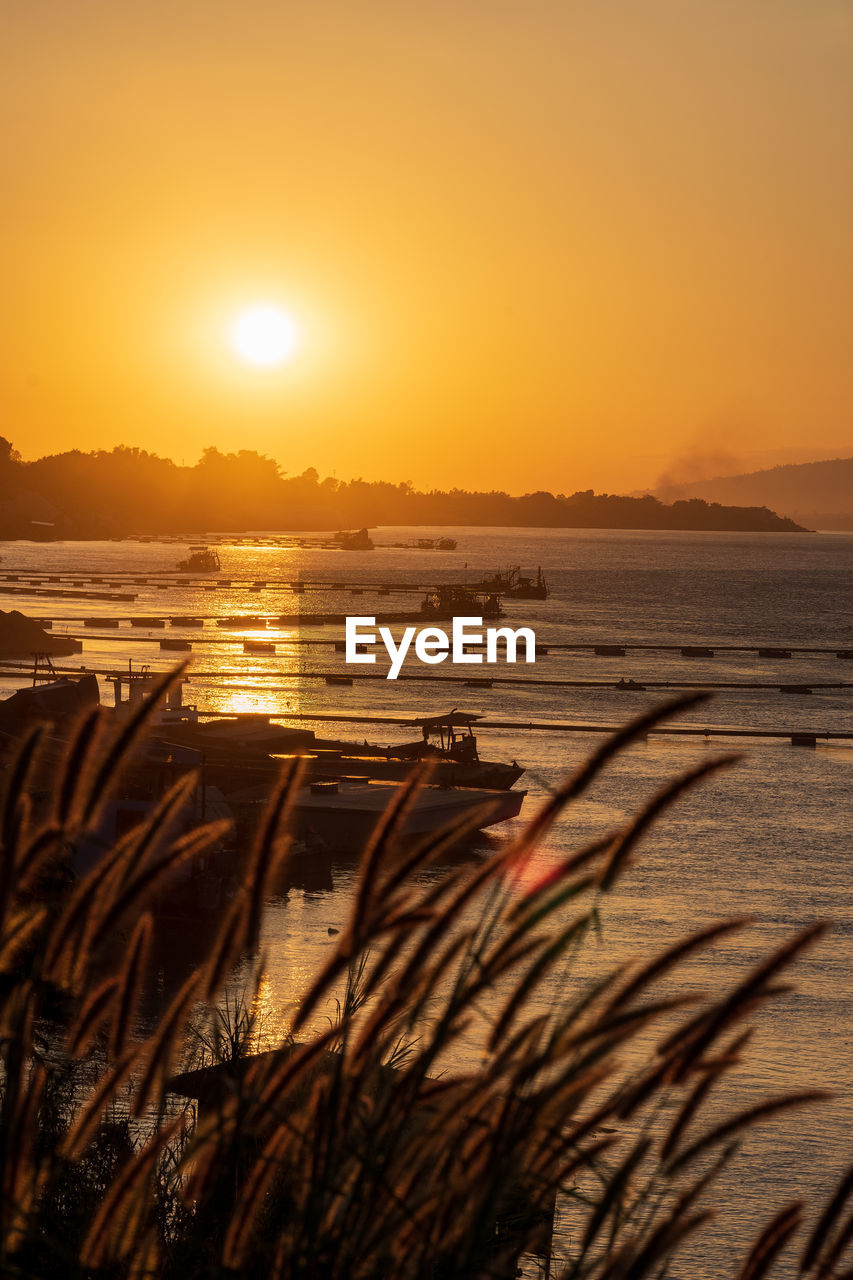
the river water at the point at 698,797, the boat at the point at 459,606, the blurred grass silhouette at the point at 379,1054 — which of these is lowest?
the river water at the point at 698,797

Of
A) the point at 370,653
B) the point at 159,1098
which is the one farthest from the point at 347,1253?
the point at 370,653

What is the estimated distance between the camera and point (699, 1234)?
1892 centimetres

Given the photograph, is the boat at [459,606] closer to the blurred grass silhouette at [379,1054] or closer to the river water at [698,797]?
the river water at [698,797]

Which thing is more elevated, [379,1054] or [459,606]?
[379,1054]

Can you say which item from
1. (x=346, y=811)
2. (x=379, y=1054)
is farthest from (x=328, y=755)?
(x=379, y=1054)

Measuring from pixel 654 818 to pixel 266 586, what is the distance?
625 feet

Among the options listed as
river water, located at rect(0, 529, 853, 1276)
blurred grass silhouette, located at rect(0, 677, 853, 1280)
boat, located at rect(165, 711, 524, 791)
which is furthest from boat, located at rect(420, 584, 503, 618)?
blurred grass silhouette, located at rect(0, 677, 853, 1280)

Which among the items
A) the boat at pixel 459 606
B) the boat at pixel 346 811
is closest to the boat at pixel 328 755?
the boat at pixel 346 811

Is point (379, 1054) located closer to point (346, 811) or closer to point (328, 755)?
point (346, 811)

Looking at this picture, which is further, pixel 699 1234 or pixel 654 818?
pixel 699 1234

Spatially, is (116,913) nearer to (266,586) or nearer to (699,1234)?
(699,1234)

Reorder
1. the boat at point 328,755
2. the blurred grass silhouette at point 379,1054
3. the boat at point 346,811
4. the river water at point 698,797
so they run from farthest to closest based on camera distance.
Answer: the boat at point 328,755 < the boat at point 346,811 < the river water at point 698,797 < the blurred grass silhouette at point 379,1054

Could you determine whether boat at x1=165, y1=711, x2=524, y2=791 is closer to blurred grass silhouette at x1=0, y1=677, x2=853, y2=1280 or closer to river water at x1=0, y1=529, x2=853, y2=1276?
river water at x1=0, y1=529, x2=853, y2=1276

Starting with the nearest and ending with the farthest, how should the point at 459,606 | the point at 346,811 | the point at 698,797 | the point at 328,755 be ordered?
the point at 346,811, the point at 328,755, the point at 698,797, the point at 459,606
